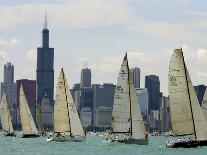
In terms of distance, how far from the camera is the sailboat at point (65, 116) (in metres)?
125

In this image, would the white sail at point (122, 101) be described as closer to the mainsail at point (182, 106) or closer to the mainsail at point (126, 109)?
the mainsail at point (126, 109)

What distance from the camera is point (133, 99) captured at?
107562 millimetres

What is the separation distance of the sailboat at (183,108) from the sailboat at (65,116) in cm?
3344

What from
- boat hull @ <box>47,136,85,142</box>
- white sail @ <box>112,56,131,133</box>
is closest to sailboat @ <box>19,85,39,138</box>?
boat hull @ <box>47,136,85,142</box>

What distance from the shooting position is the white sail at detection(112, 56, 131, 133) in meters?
106

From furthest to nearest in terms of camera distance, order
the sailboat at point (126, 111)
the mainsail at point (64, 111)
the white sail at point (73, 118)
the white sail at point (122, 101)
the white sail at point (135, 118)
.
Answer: the white sail at point (73, 118) → the mainsail at point (64, 111) → the white sail at point (135, 118) → the sailboat at point (126, 111) → the white sail at point (122, 101)

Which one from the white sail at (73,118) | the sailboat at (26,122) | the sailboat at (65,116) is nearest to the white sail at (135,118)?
the sailboat at (65,116)

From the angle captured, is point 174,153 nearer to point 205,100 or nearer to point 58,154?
point 58,154

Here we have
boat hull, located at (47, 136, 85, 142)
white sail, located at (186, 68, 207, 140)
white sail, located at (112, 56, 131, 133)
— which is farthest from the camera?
boat hull, located at (47, 136, 85, 142)

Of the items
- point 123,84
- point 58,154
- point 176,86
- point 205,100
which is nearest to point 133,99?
point 123,84

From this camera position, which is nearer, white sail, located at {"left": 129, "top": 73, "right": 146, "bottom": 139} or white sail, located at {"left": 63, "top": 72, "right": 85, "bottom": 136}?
white sail, located at {"left": 129, "top": 73, "right": 146, "bottom": 139}

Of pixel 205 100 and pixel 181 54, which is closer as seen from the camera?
pixel 181 54

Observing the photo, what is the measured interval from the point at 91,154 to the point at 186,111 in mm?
12455

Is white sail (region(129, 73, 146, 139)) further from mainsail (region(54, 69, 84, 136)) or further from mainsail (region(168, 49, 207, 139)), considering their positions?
mainsail (region(54, 69, 84, 136))
